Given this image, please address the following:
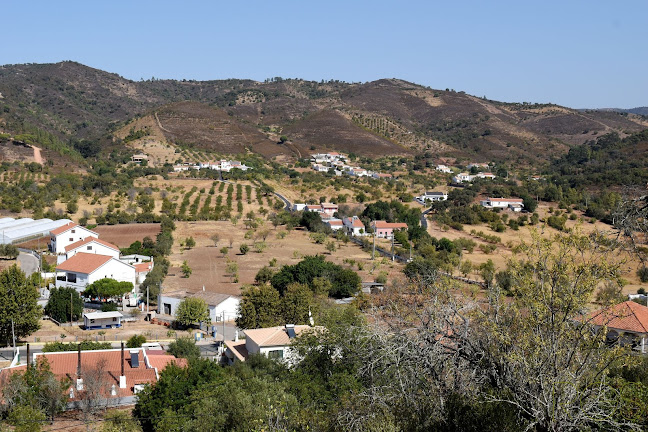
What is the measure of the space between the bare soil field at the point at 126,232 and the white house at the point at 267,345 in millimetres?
27746

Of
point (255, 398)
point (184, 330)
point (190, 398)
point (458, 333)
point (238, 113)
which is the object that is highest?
point (238, 113)

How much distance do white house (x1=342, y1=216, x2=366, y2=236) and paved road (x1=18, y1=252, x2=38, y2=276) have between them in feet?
91.0

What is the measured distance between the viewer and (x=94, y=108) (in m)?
178

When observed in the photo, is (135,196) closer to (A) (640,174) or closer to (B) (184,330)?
(B) (184,330)

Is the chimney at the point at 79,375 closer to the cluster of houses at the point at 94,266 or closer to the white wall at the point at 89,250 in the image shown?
the cluster of houses at the point at 94,266

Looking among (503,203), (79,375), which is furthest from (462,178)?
(79,375)

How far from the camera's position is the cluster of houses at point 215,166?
307ft

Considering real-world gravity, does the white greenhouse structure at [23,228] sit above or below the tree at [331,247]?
above

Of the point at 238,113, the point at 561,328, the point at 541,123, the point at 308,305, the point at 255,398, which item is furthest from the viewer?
the point at 541,123

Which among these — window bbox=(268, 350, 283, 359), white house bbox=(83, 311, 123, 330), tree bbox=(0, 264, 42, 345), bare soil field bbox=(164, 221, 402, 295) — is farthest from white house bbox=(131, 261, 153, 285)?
window bbox=(268, 350, 283, 359)

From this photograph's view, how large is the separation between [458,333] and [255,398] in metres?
7.33

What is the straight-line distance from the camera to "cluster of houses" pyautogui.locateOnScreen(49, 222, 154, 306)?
34688 millimetres

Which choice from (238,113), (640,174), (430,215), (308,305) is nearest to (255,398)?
(308,305)

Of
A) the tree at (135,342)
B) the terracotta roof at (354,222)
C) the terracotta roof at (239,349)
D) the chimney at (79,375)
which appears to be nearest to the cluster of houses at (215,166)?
the terracotta roof at (354,222)
